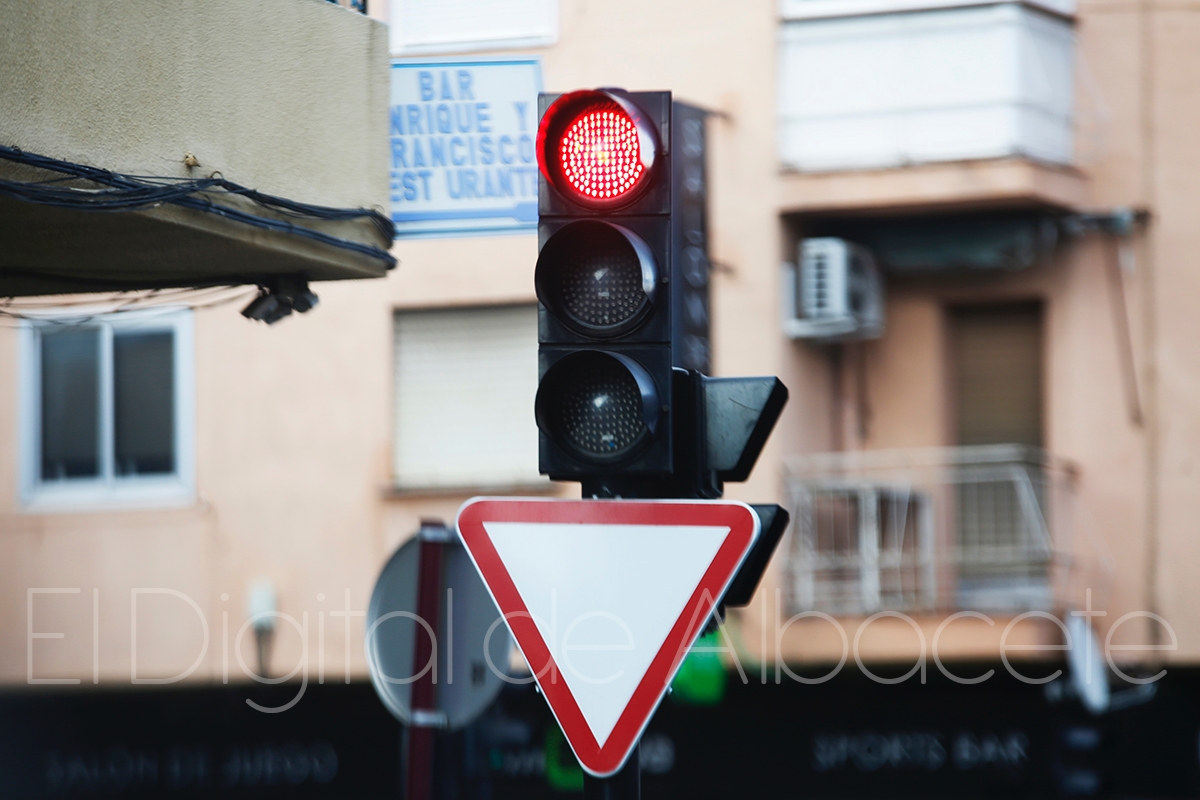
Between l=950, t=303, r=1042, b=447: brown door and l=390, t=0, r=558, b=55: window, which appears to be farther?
l=950, t=303, r=1042, b=447: brown door

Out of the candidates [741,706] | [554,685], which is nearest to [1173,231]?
[741,706]

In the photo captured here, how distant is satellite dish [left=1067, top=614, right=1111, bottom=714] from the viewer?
12.0 m

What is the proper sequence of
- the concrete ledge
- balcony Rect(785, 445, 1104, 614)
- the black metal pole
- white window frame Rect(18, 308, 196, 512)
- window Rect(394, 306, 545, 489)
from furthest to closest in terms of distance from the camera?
white window frame Rect(18, 308, 196, 512)
window Rect(394, 306, 545, 489)
balcony Rect(785, 445, 1104, 614)
the concrete ledge
the black metal pole

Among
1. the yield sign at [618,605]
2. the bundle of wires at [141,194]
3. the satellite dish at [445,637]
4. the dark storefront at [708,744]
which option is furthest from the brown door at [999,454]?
the yield sign at [618,605]

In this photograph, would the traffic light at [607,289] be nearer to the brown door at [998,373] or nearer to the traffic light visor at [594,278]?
the traffic light visor at [594,278]

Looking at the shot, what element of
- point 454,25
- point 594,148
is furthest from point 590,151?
point 454,25

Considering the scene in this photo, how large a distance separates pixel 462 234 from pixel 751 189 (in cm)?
595

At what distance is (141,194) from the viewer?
5.71 metres

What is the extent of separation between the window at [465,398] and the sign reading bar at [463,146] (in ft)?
Answer: 18.4

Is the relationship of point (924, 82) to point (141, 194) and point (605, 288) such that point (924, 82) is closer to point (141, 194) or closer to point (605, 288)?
point (141, 194)

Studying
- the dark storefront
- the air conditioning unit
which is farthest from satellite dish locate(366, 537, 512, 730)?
the air conditioning unit

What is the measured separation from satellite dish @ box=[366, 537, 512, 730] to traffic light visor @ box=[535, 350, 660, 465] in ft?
6.88

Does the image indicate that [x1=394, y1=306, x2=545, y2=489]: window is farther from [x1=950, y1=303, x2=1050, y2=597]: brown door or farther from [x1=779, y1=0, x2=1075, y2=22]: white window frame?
[x1=950, y1=303, x2=1050, y2=597]: brown door

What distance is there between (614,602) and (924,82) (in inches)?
361
